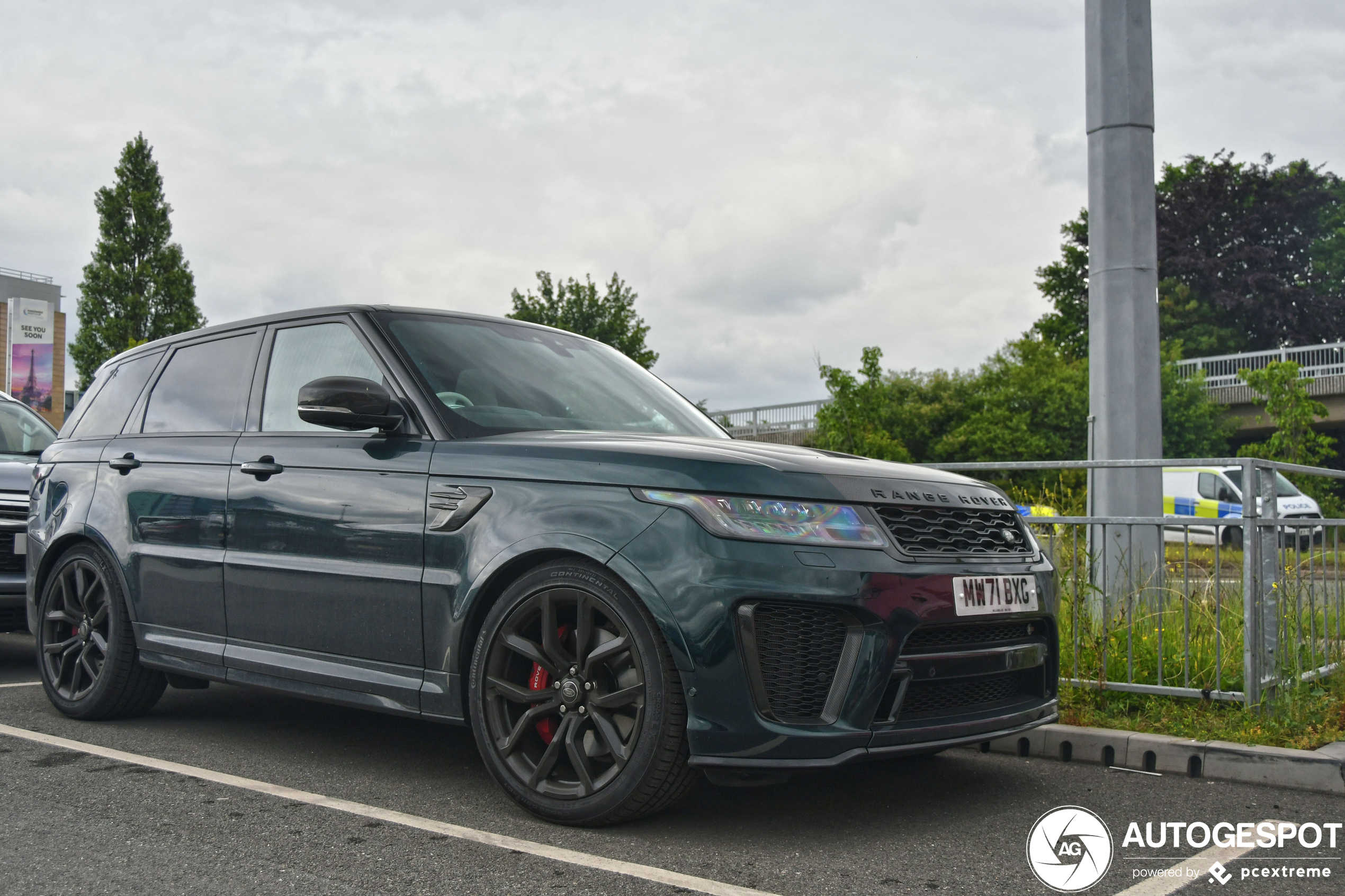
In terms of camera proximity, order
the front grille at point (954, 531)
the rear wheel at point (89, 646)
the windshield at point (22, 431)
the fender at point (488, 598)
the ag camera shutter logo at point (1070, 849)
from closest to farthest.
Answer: the ag camera shutter logo at point (1070, 849)
the fender at point (488, 598)
the front grille at point (954, 531)
the rear wheel at point (89, 646)
the windshield at point (22, 431)

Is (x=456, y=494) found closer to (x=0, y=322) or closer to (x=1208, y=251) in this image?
(x=1208, y=251)

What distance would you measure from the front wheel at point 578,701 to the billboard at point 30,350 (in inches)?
3196

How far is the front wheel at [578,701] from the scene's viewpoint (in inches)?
149

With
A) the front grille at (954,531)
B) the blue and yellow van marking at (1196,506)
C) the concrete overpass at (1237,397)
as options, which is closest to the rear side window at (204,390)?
the front grille at (954,531)

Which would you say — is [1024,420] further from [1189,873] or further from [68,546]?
[1189,873]

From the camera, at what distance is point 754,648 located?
3678 millimetres

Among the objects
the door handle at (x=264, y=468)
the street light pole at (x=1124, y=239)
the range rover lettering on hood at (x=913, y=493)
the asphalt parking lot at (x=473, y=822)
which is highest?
the street light pole at (x=1124, y=239)

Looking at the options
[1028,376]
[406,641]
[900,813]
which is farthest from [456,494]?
[1028,376]

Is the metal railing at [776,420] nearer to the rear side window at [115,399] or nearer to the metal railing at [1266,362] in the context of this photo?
the metal railing at [1266,362]

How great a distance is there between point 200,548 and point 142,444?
0.86 m

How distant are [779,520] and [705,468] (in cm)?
29

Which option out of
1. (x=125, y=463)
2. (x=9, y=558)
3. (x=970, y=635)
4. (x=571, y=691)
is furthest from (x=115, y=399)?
(x=970, y=635)

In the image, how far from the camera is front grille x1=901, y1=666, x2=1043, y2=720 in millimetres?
Result: 3869

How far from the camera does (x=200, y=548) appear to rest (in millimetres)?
5207
